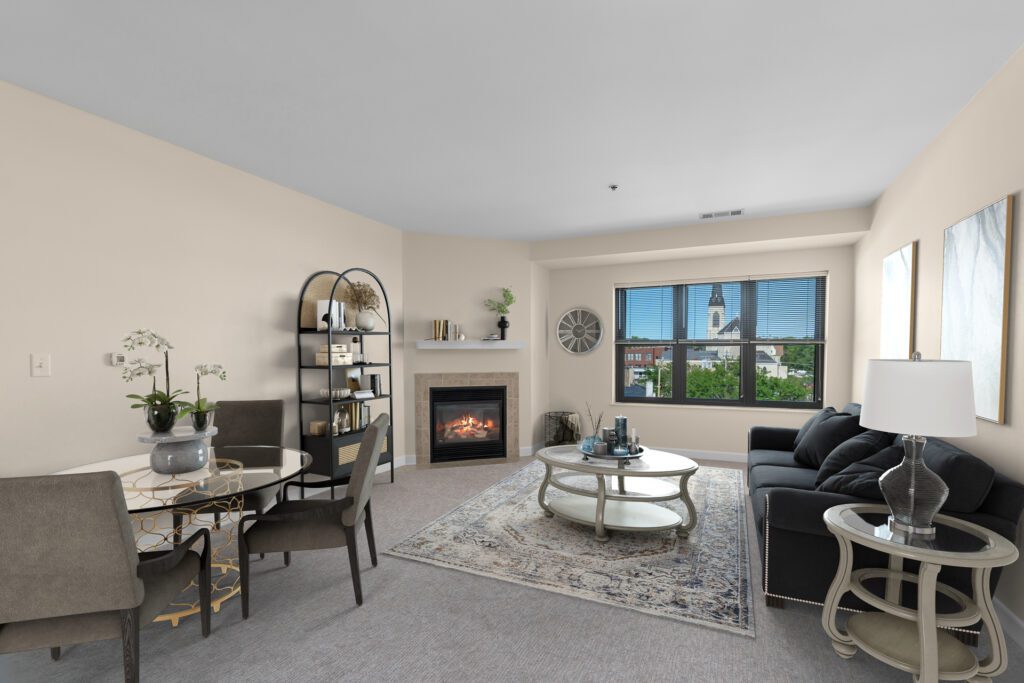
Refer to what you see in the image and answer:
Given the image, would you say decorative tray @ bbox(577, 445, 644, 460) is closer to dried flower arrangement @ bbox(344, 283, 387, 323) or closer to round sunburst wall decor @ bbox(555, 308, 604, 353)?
dried flower arrangement @ bbox(344, 283, 387, 323)

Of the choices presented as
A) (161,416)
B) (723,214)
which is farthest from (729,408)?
(161,416)

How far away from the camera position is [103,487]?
1.64 meters

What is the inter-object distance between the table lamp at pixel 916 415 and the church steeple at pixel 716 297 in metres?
3.86

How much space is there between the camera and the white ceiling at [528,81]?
1.95 m

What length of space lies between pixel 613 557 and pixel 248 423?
2601 millimetres

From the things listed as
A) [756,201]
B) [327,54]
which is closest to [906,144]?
[756,201]

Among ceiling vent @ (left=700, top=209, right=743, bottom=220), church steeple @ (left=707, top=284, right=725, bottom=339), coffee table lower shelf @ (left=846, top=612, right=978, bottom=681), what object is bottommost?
coffee table lower shelf @ (left=846, top=612, right=978, bottom=681)

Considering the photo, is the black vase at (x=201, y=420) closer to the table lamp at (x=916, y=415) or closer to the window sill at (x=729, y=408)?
the table lamp at (x=916, y=415)

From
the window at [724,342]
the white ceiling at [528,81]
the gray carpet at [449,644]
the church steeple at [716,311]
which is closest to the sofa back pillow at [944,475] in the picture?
the gray carpet at [449,644]

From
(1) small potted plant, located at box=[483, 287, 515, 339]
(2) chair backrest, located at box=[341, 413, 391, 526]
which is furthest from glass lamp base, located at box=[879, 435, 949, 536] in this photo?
(1) small potted plant, located at box=[483, 287, 515, 339]

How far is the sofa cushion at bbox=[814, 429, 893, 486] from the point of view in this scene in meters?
2.91

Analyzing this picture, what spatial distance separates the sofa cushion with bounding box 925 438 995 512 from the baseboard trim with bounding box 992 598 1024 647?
52 cm

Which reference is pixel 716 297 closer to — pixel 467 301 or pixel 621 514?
pixel 467 301

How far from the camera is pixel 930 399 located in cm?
191
